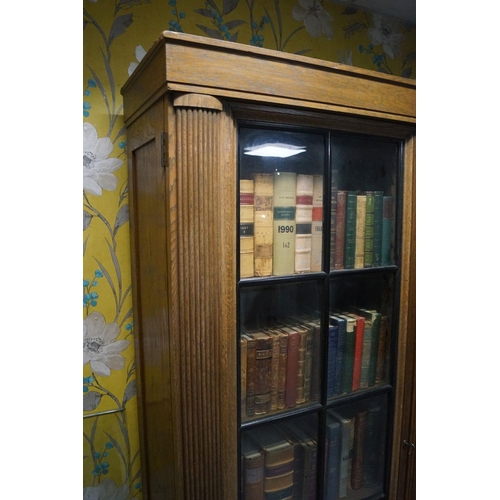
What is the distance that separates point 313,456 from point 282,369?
0.29 metres

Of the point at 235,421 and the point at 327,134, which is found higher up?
the point at 327,134

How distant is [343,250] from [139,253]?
0.59 meters

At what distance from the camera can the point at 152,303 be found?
994 millimetres

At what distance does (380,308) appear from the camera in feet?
3.96

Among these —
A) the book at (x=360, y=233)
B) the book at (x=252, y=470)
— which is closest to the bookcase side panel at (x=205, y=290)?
the book at (x=252, y=470)

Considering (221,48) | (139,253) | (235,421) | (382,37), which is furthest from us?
(382,37)

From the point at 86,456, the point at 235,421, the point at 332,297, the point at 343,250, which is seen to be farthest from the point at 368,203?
the point at 86,456

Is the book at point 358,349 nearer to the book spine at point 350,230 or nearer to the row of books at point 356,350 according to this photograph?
the row of books at point 356,350

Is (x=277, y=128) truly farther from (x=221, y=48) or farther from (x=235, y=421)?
(x=235, y=421)

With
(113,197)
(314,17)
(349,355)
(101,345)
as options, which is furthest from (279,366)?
(314,17)

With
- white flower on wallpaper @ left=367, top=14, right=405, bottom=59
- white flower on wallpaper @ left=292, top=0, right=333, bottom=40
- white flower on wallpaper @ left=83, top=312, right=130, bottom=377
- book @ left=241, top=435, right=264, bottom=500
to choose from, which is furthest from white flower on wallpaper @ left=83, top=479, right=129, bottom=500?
white flower on wallpaper @ left=367, top=14, right=405, bottom=59

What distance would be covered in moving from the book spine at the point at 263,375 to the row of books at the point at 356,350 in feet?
0.62

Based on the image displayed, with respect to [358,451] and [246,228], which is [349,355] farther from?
[246,228]

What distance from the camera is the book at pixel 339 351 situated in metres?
1.12
